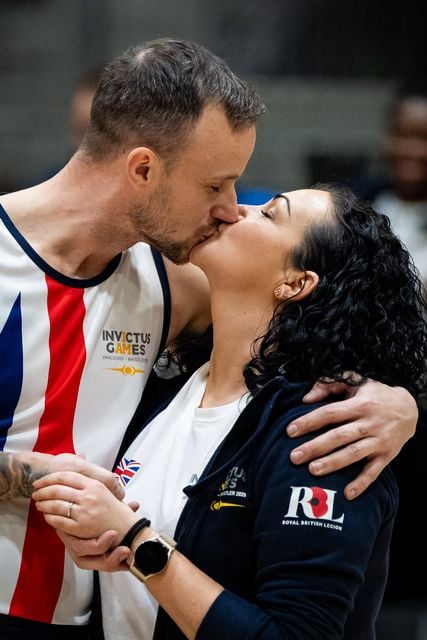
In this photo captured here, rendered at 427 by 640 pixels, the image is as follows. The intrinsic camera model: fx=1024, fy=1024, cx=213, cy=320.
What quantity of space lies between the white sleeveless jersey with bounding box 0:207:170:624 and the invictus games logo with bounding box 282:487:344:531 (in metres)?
0.70

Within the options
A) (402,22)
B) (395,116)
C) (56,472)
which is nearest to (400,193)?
(395,116)

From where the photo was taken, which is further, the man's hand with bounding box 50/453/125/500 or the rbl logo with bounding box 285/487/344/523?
the man's hand with bounding box 50/453/125/500

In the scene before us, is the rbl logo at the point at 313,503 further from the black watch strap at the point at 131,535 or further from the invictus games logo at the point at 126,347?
the invictus games logo at the point at 126,347

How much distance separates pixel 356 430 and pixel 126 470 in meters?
0.68

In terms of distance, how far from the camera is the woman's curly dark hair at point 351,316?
8.27 feet

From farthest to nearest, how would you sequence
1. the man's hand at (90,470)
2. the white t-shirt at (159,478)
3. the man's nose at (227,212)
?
the man's nose at (227,212), the white t-shirt at (159,478), the man's hand at (90,470)

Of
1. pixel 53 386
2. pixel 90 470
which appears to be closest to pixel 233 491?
pixel 90 470

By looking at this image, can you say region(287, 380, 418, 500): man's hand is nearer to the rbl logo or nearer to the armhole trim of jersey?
the rbl logo

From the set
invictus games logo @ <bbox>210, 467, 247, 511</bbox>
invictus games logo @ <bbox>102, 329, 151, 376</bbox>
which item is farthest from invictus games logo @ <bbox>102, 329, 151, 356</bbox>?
invictus games logo @ <bbox>210, 467, 247, 511</bbox>

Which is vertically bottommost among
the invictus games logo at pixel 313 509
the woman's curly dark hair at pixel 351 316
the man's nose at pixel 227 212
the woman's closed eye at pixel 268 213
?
the invictus games logo at pixel 313 509

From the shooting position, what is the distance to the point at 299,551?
2221 mm

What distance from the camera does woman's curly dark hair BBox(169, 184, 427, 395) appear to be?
8.27 ft

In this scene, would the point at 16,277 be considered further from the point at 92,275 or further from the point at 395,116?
the point at 395,116

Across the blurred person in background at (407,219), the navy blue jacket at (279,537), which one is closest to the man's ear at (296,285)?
the navy blue jacket at (279,537)
